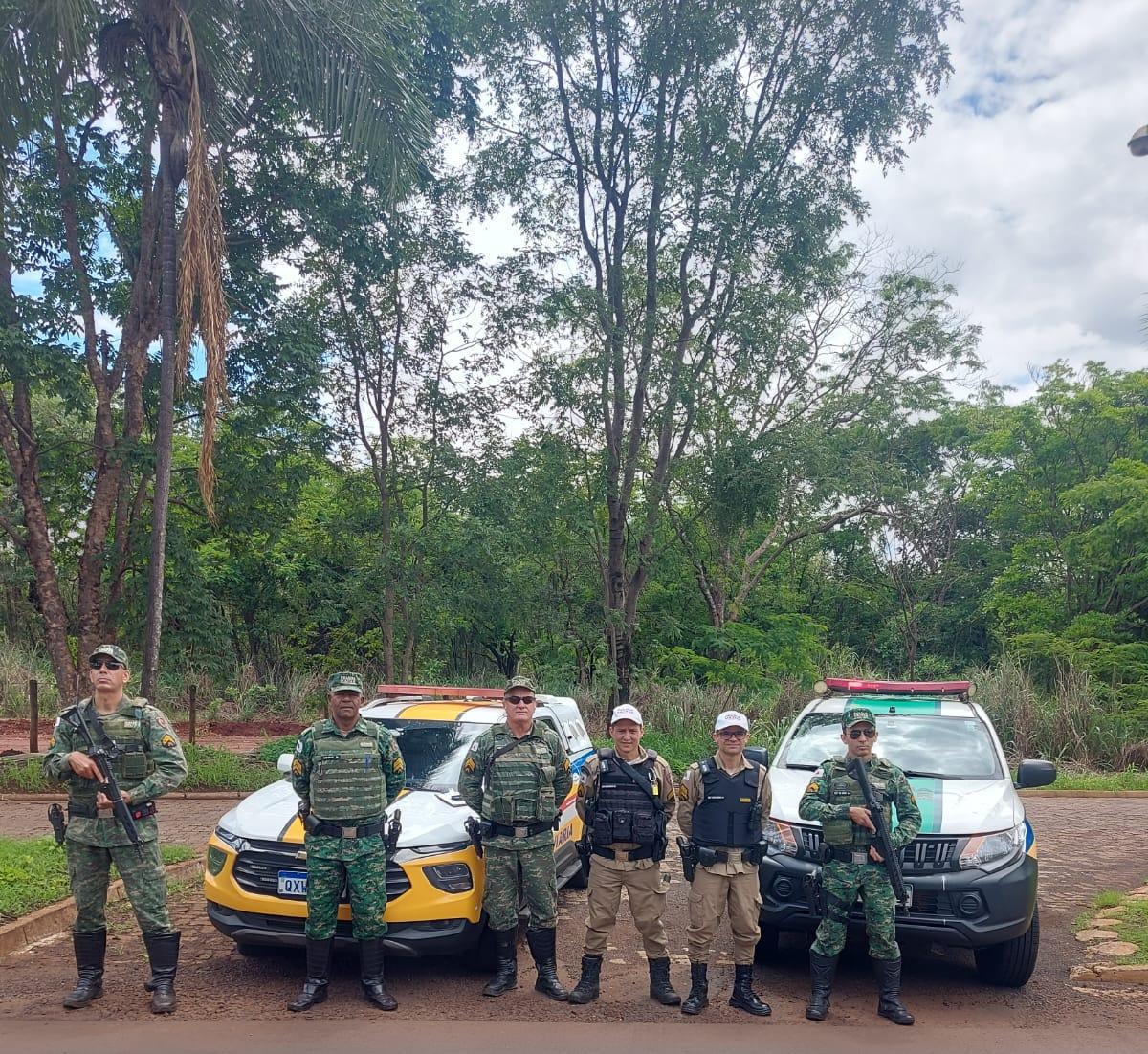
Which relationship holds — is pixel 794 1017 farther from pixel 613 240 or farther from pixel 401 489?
pixel 613 240

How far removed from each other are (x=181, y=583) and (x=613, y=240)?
8837 mm

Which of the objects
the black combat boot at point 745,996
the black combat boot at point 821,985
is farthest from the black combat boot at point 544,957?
the black combat boot at point 821,985

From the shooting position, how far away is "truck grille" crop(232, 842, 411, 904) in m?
5.66

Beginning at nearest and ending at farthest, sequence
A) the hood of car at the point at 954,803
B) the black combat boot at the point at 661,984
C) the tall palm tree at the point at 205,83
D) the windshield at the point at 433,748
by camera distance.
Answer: the black combat boot at the point at 661,984 < the hood of car at the point at 954,803 < the windshield at the point at 433,748 < the tall palm tree at the point at 205,83

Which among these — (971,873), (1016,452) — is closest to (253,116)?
(971,873)

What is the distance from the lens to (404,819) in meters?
6.01

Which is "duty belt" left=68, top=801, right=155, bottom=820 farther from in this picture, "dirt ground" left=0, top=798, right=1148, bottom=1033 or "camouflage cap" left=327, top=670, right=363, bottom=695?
"camouflage cap" left=327, top=670, right=363, bottom=695

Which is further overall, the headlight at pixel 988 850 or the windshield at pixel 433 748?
the windshield at pixel 433 748

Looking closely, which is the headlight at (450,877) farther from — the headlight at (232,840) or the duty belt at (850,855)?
the duty belt at (850,855)

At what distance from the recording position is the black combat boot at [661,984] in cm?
562

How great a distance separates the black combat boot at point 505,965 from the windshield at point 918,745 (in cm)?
247

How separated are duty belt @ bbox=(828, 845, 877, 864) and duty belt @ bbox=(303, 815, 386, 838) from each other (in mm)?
2529

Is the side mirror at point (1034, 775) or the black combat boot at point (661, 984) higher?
the side mirror at point (1034, 775)

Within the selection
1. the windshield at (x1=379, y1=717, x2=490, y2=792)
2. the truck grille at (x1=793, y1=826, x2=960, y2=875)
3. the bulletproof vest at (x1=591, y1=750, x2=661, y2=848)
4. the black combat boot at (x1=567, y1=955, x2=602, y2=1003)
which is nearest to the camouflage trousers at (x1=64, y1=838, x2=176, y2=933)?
the windshield at (x1=379, y1=717, x2=490, y2=792)
